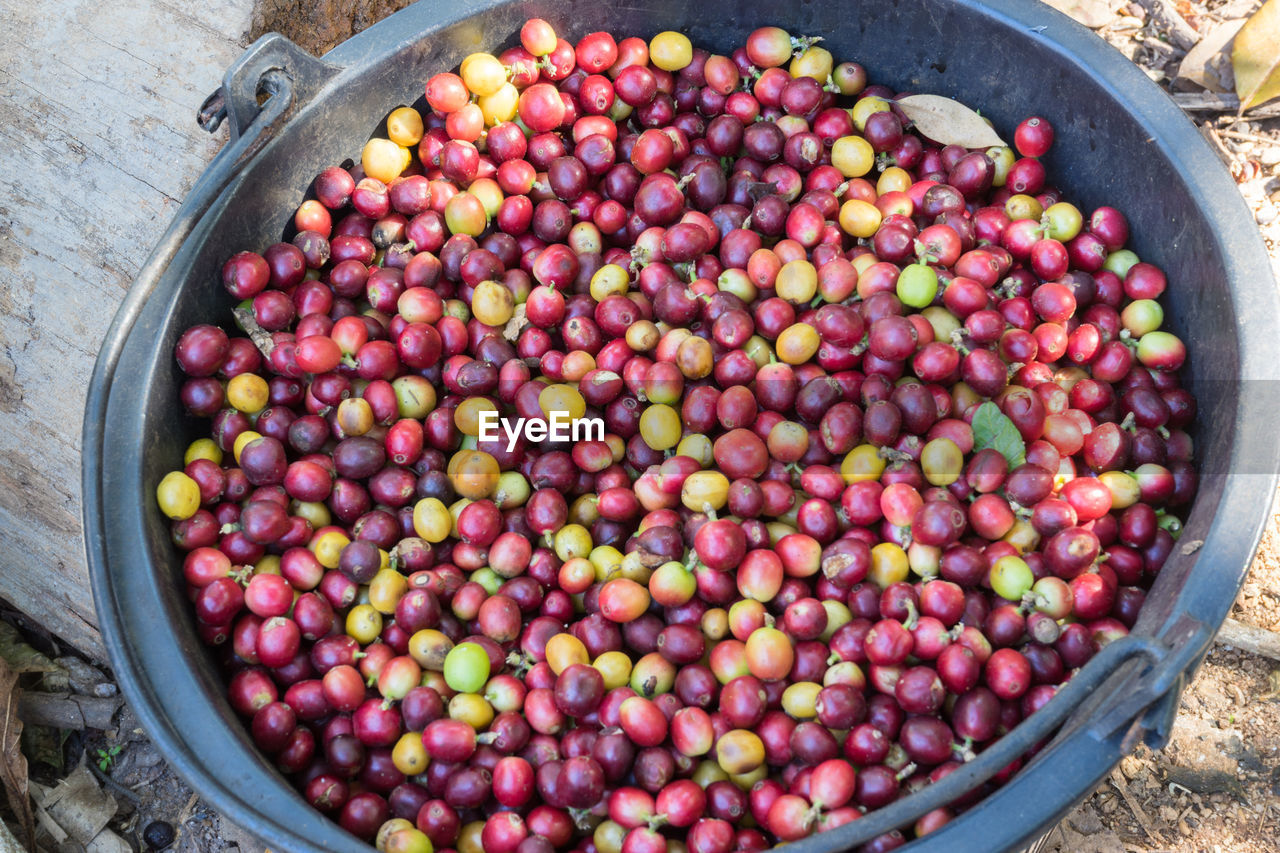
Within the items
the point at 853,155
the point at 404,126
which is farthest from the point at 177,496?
the point at 853,155

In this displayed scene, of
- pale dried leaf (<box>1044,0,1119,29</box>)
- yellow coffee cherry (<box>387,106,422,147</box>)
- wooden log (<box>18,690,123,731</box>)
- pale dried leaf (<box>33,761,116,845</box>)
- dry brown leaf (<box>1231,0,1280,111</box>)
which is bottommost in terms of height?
pale dried leaf (<box>33,761,116,845</box>)

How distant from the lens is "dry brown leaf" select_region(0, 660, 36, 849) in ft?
12.3

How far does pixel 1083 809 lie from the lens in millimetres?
3785

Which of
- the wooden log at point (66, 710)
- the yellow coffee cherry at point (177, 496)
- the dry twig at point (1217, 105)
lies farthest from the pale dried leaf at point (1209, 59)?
the wooden log at point (66, 710)

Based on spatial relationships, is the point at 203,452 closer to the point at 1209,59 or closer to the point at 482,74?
the point at 482,74

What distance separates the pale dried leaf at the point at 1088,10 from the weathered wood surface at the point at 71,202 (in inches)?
160

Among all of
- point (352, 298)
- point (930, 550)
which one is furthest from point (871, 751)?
point (352, 298)

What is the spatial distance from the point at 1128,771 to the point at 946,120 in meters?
2.66

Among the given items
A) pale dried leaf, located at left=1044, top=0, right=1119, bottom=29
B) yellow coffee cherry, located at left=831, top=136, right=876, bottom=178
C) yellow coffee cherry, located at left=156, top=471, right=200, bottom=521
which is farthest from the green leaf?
pale dried leaf, located at left=1044, top=0, right=1119, bottom=29

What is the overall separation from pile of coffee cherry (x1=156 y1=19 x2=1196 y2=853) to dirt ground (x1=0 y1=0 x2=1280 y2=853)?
1.27 m

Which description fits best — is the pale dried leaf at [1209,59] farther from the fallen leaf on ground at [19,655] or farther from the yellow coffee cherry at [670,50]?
the fallen leaf on ground at [19,655]

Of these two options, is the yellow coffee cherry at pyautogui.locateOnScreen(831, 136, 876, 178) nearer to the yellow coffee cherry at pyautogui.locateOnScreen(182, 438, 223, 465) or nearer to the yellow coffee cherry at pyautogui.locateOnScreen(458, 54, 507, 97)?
the yellow coffee cherry at pyautogui.locateOnScreen(458, 54, 507, 97)

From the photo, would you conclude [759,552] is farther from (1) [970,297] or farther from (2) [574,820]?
(1) [970,297]

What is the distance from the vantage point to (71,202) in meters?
4.08
